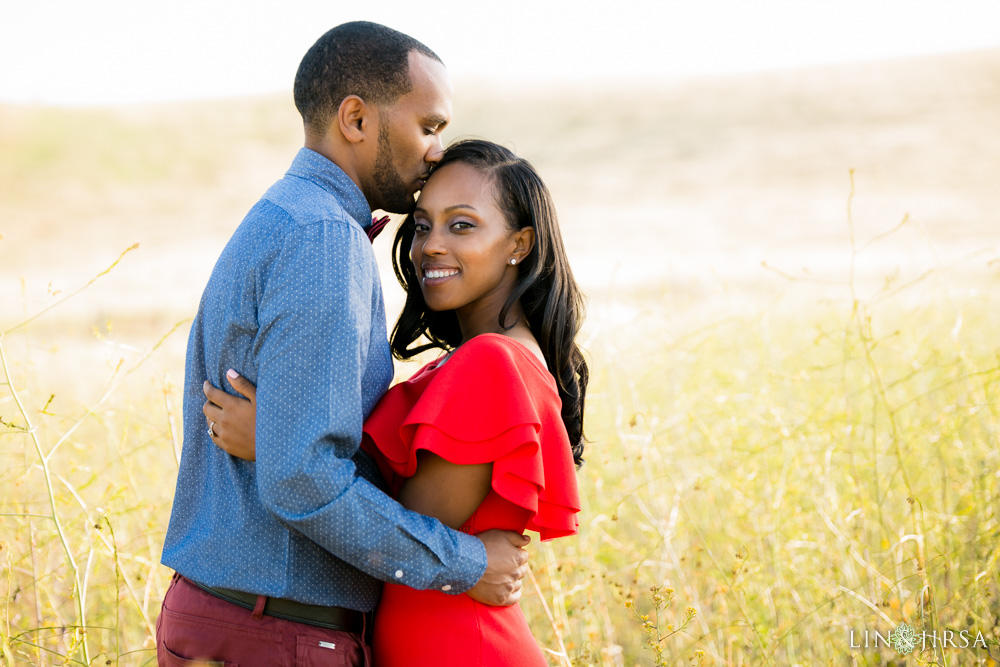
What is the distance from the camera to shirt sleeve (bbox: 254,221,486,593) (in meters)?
1.61

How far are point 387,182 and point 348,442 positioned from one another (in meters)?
0.74

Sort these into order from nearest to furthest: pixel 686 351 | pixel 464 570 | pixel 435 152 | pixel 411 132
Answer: pixel 464 570 < pixel 411 132 < pixel 435 152 < pixel 686 351

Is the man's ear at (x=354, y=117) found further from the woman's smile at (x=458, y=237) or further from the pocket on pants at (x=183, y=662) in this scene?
the pocket on pants at (x=183, y=662)

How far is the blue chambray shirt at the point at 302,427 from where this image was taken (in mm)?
1621

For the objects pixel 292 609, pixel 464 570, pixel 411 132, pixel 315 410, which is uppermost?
pixel 411 132

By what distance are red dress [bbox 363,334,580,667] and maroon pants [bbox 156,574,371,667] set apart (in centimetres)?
15

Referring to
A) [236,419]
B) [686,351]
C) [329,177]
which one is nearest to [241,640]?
[236,419]

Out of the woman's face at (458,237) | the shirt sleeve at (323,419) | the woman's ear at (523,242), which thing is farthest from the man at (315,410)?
the woman's ear at (523,242)

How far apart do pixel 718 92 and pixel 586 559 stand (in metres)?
49.1

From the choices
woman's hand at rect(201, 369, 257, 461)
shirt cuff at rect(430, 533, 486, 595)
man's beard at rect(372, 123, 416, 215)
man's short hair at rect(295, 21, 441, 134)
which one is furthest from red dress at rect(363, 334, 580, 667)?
man's short hair at rect(295, 21, 441, 134)

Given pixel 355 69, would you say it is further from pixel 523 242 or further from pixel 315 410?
pixel 315 410

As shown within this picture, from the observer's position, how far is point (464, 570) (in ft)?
5.81

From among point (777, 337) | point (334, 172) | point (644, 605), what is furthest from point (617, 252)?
point (334, 172)

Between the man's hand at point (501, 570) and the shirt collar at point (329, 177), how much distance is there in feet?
2.77
